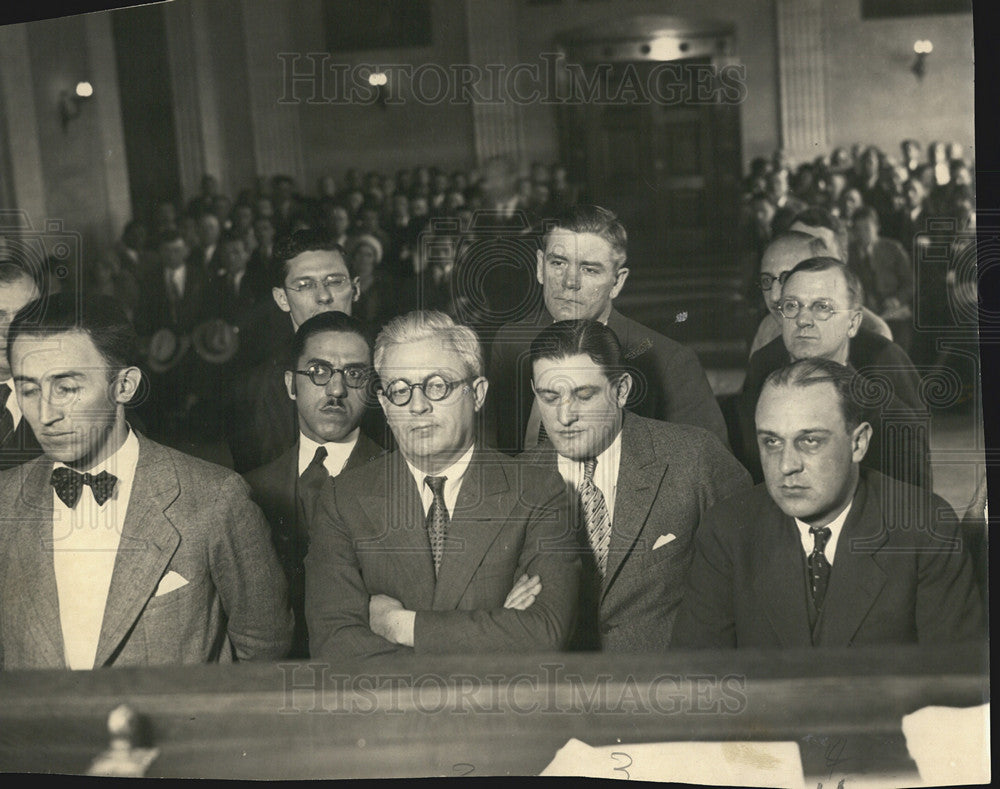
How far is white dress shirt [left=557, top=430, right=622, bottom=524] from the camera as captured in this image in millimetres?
5066

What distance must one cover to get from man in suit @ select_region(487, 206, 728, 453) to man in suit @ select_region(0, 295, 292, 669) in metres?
1.30

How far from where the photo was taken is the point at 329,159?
5.14m

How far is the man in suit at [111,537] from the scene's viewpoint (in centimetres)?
521

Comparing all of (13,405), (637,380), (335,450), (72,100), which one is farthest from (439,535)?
(72,100)

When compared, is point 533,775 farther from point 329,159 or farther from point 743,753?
point 329,159

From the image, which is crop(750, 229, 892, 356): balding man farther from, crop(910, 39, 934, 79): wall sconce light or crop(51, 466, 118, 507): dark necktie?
crop(51, 466, 118, 507): dark necktie

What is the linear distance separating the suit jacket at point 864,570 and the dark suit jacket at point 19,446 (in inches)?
118

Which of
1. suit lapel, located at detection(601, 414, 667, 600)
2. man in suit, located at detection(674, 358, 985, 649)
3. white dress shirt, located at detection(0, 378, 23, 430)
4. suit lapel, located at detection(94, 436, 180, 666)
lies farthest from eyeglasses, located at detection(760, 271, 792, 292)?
white dress shirt, located at detection(0, 378, 23, 430)

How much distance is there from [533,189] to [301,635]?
7.06 feet

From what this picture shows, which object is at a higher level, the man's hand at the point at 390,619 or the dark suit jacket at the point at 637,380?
the dark suit jacket at the point at 637,380

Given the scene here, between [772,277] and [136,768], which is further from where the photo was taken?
[136,768]

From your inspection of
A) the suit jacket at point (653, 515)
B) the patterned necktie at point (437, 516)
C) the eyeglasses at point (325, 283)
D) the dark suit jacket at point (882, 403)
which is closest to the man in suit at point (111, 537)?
the patterned necktie at point (437, 516)

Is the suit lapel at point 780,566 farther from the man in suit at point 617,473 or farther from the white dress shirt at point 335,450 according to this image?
the white dress shirt at point 335,450

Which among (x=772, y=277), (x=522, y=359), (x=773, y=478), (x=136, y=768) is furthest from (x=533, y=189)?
(x=136, y=768)
